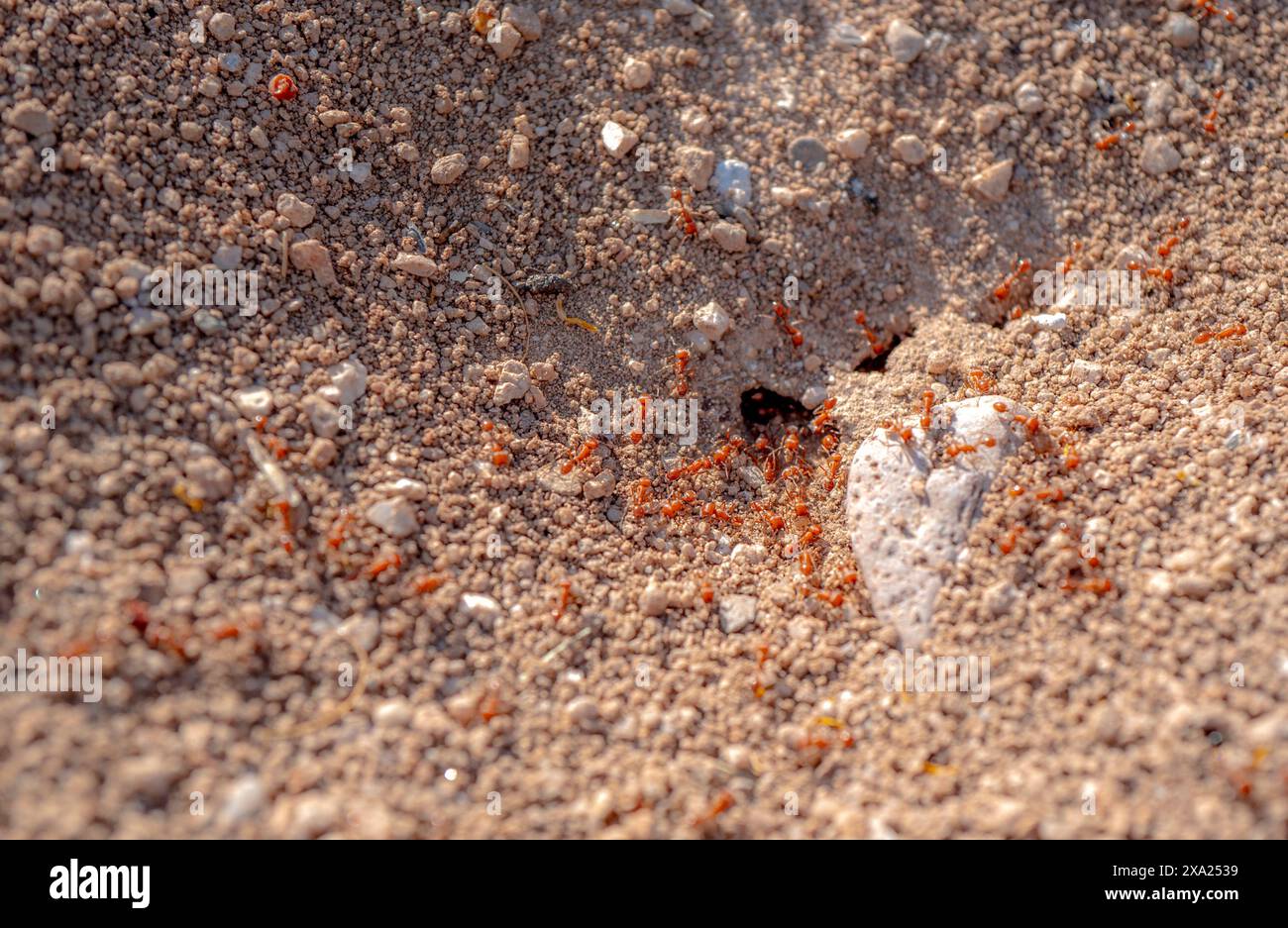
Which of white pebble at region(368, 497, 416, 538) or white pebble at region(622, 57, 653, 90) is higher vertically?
white pebble at region(622, 57, 653, 90)

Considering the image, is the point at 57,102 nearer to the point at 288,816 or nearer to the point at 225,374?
the point at 225,374

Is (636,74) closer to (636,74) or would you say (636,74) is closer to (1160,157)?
(636,74)

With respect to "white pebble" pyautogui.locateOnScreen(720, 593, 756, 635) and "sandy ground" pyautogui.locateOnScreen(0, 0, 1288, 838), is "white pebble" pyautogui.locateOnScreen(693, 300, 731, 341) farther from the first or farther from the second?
"white pebble" pyautogui.locateOnScreen(720, 593, 756, 635)

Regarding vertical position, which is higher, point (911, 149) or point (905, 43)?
point (905, 43)

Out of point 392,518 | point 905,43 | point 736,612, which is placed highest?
point 905,43

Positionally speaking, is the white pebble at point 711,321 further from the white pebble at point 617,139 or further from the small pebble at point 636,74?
the small pebble at point 636,74

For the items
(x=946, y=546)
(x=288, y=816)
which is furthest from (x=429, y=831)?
(x=946, y=546)

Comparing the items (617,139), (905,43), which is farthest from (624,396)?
(905,43)

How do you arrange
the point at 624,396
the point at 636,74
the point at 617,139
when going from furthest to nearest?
1. the point at 636,74
2. the point at 617,139
3. the point at 624,396

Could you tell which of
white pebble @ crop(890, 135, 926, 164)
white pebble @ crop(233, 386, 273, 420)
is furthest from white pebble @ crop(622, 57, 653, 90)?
white pebble @ crop(233, 386, 273, 420)
